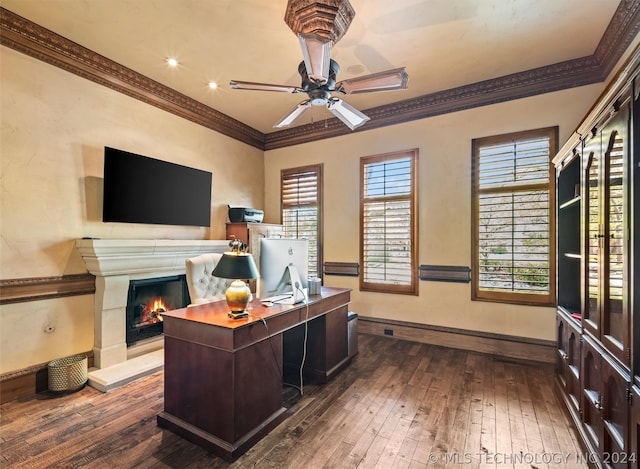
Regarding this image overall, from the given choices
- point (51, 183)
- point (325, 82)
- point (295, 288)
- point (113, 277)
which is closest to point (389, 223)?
point (295, 288)

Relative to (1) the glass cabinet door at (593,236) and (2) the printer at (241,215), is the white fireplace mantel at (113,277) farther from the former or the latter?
(1) the glass cabinet door at (593,236)

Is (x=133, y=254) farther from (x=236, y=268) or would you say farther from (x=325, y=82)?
(x=325, y=82)

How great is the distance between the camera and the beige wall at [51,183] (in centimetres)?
261

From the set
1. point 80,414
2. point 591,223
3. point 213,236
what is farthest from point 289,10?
point 80,414

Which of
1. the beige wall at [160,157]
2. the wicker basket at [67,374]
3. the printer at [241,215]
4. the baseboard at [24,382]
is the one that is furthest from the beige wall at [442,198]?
the baseboard at [24,382]

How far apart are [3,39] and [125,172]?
1.34 metres

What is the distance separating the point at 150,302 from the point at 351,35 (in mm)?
3613

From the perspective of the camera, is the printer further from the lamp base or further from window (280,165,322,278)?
the lamp base

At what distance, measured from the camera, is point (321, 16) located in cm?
225

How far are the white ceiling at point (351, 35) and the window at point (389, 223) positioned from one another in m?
1.14

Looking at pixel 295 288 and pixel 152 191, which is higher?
pixel 152 191

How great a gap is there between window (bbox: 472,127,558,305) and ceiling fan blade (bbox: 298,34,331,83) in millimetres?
2451

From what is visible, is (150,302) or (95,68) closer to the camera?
(95,68)

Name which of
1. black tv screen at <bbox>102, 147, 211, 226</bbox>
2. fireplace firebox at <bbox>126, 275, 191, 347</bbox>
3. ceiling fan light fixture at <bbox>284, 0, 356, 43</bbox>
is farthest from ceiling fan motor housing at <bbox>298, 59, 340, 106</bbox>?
fireplace firebox at <bbox>126, 275, 191, 347</bbox>
